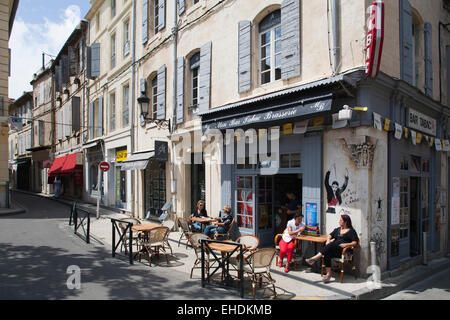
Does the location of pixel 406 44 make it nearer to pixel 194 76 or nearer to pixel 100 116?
pixel 194 76

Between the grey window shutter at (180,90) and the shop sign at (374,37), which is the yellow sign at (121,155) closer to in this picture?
the grey window shutter at (180,90)

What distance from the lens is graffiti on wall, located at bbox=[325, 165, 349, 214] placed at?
579 centimetres

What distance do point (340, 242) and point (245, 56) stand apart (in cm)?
477

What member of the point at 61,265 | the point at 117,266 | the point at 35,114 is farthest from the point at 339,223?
the point at 35,114

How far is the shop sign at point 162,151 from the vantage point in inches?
413

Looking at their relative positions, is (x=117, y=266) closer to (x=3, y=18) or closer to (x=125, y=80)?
(x=125, y=80)

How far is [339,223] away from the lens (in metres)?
5.79

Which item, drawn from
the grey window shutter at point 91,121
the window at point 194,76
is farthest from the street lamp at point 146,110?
the grey window shutter at point 91,121

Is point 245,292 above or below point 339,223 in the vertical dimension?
below

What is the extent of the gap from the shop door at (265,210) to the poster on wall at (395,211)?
2.74 meters

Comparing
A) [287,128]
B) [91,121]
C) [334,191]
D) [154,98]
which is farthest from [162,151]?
[91,121]

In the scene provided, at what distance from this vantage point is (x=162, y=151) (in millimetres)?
10602

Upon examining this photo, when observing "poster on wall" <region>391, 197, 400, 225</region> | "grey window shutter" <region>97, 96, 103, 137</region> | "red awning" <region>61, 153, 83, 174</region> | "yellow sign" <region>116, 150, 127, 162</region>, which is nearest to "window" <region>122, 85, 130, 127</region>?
"yellow sign" <region>116, 150, 127, 162</region>

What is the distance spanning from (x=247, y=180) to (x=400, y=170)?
3.31 m
